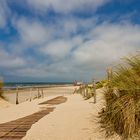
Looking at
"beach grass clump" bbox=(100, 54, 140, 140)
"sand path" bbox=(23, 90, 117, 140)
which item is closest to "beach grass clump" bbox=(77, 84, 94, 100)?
"sand path" bbox=(23, 90, 117, 140)

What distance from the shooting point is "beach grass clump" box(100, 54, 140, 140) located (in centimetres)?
685

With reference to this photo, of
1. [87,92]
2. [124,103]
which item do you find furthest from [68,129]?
[87,92]

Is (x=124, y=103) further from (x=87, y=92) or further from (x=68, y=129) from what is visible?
(x=87, y=92)

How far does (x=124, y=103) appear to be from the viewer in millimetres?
7047

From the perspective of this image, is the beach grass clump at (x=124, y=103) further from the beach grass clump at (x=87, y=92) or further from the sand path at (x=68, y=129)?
the beach grass clump at (x=87, y=92)

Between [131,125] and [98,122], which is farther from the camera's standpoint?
[98,122]

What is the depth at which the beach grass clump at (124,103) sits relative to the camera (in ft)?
22.5

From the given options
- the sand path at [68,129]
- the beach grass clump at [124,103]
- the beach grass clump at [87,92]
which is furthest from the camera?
the beach grass clump at [87,92]

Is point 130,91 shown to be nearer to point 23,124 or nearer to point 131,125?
point 131,125

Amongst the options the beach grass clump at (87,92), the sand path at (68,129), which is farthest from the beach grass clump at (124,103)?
the beach grass clump at (87,92)

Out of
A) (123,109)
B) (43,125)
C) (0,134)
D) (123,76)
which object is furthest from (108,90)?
(0,134)

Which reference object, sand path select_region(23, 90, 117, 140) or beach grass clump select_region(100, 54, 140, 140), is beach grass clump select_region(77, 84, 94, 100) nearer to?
sand path select_region(23, 90, 117, 140)

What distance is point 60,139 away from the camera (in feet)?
25.7

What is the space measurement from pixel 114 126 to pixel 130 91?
107 centimetres
